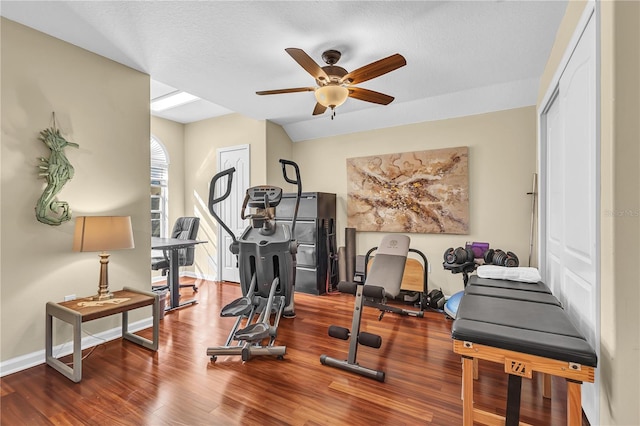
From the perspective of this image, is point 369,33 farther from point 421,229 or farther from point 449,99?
point 421,229

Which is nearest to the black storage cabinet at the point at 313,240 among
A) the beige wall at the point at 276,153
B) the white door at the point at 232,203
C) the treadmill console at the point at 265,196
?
the beige wall at the point at 276,153

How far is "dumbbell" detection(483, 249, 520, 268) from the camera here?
3.08m

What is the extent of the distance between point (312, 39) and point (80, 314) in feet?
9.39

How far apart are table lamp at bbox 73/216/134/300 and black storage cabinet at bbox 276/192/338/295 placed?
2416 millimetres

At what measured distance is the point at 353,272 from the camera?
465 centimetres

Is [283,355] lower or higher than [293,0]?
lower

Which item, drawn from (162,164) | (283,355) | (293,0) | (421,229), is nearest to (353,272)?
(421,229)

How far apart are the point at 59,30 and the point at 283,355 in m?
3.29

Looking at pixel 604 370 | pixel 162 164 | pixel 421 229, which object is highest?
pixel 162 164

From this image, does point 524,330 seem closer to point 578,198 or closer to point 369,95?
point 578,198

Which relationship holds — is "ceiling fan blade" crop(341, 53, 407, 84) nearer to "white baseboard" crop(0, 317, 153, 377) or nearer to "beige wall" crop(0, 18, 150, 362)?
"beige wall" crop(0, 18, 150, 362)

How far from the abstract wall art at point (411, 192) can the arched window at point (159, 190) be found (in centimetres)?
336

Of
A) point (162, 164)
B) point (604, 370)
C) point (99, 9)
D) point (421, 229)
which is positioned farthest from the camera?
point (162, 164)

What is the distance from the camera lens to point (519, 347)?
1.35 m
